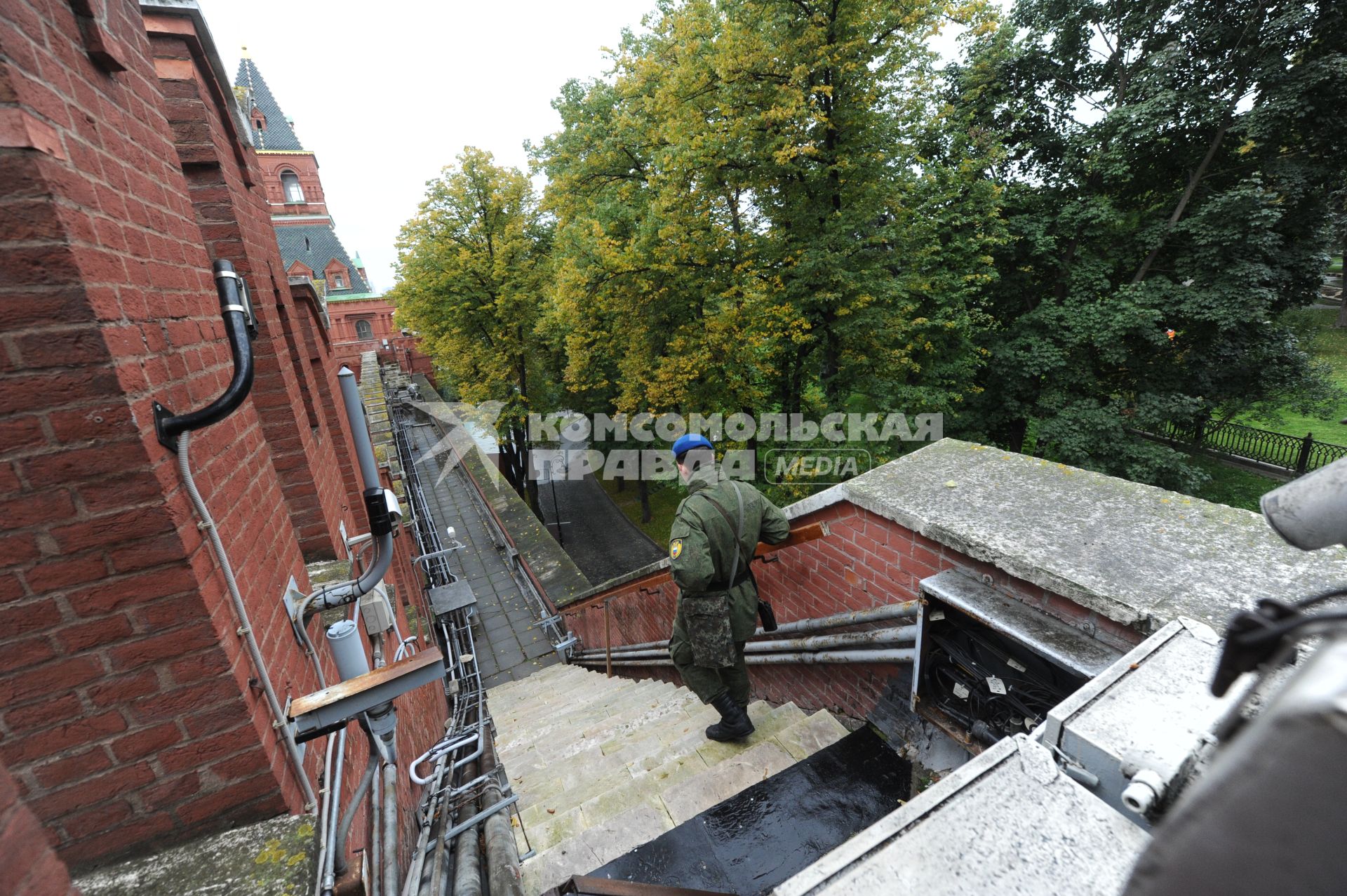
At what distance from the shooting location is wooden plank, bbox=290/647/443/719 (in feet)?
5.72

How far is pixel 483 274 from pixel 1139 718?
16.4m

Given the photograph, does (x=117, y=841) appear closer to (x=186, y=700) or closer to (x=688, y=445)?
(x=186, y=700)

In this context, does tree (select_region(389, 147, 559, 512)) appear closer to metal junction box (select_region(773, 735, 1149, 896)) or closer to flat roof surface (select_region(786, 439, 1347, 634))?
flat roof surface (select_region(786, 439, 1347, 634))

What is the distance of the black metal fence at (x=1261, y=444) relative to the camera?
43.6 feet

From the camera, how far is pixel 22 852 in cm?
108

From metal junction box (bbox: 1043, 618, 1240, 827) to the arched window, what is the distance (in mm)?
44708

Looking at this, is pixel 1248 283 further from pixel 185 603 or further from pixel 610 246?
pixel 185 603

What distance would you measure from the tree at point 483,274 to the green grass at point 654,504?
5.05 meters

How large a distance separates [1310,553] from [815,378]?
10.4 metres

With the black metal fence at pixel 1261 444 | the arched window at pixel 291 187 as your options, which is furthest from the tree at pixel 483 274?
the arched window at pixel 291 187

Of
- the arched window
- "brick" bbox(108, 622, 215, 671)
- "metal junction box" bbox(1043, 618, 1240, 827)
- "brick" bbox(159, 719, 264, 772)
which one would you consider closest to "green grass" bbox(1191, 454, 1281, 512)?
"metal junction box" bbox(1043, 618, 1240, 827)

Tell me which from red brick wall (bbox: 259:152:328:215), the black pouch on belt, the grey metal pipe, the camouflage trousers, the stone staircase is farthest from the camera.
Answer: red brick wall (bbox: 259:152:328:215)

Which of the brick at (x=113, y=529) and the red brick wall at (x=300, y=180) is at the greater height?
the red brick wall at (x=300, y=180)

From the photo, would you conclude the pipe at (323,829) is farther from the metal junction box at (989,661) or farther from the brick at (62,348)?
the metal junction box at (989,661)
